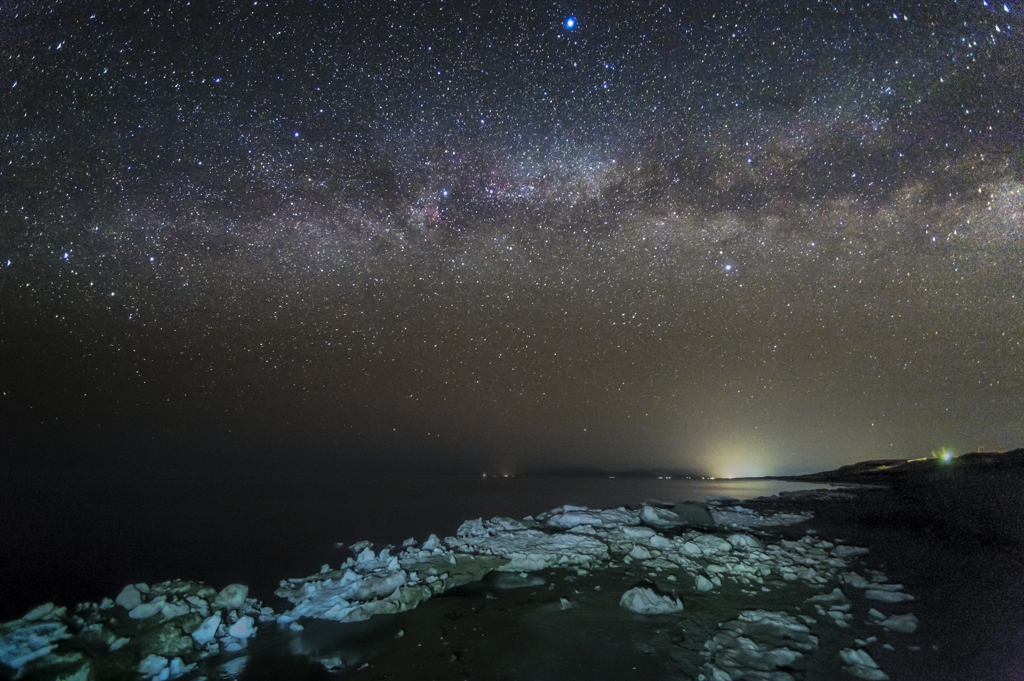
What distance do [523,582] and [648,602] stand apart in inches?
79.0

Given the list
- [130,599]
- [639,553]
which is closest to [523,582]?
[639,553]

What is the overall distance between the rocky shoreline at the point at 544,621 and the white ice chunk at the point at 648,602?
15mm

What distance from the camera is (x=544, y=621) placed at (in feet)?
18.6

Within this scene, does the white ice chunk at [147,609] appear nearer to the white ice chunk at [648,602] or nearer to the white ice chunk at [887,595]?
the white ice chunk at [648,602]

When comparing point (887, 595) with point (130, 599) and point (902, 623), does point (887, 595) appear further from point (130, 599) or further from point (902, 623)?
point (130, 599)

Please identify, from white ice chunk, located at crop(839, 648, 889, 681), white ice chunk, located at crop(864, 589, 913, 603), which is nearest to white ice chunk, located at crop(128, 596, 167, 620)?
white ice chunk, located at crop(839, 648, 889, 681)

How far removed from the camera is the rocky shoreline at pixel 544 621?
4.60 metres

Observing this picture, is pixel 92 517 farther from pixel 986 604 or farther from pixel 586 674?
pixel 986 604

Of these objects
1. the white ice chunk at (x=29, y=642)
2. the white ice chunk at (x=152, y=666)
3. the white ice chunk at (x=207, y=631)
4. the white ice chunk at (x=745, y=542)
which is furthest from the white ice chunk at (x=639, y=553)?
the white ice chunk at (x=29, y=642)

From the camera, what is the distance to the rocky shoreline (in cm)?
460

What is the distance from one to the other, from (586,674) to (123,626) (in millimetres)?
5668

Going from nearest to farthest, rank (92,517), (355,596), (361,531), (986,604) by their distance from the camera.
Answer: (986,604)
(355,596)
(361,531)
(92,517)

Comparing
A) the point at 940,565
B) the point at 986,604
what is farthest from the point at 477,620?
the point at 940,565

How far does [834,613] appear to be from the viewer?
5.71 m
